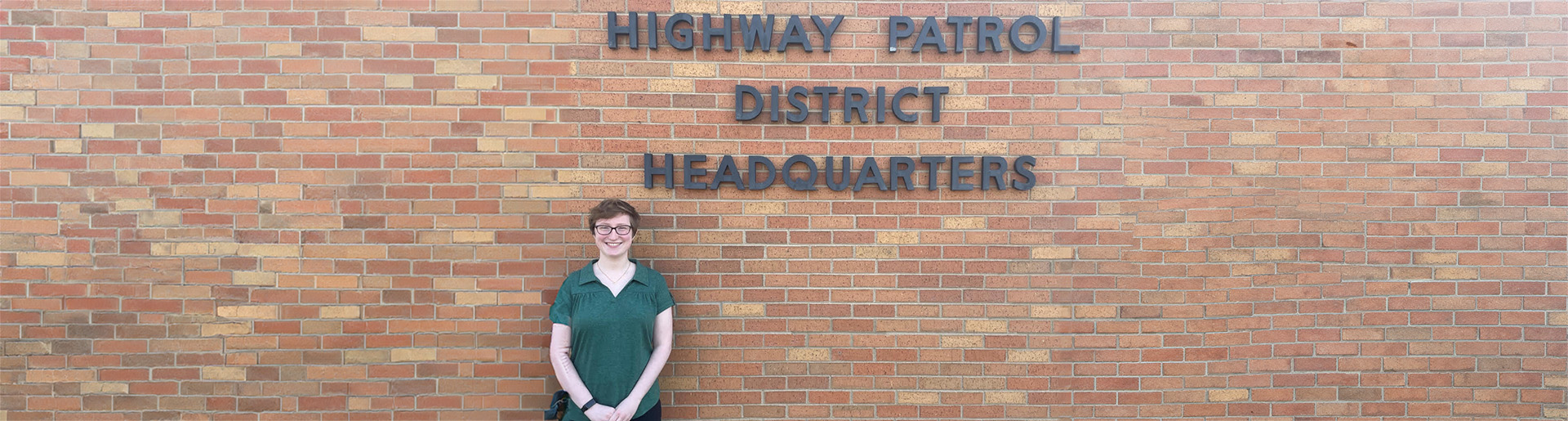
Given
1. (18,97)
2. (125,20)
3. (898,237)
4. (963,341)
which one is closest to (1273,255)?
(963,341)

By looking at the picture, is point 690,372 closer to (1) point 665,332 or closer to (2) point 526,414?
(1) point 665,332

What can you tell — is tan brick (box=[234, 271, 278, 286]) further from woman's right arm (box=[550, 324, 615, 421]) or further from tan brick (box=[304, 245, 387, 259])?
woman's right arm (box=[550, 324, 615, 421])

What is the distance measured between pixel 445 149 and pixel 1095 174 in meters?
2.88

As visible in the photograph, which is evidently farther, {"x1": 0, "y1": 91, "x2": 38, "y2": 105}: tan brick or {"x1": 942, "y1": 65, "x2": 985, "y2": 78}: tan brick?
{"x1": 942, "y1": 65, "x2": 985, "y2": 78}: tan brick

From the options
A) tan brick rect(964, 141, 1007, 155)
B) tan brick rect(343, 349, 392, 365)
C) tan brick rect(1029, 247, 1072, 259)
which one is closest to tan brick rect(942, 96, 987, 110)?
tan brick rect(964, 141, 1007, 155)

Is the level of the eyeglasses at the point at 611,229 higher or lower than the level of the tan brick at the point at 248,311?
higher

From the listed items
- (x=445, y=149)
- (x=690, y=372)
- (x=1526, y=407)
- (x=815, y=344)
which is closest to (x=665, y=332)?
(x=690, y=372)

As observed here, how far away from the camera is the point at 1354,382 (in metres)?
3.48

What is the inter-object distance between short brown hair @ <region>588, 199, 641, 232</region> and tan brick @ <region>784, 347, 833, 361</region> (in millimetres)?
919

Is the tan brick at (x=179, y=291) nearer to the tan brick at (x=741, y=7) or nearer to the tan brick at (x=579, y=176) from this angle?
the tan brick at (x=579, y=176)

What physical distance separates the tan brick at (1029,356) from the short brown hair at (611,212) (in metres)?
1.78

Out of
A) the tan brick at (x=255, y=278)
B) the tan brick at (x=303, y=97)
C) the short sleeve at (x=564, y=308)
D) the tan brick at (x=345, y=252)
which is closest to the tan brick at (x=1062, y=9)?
the short sleeve at (x=564, y=308)

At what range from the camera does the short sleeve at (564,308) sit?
3.00m

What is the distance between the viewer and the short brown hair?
2.98 metres
